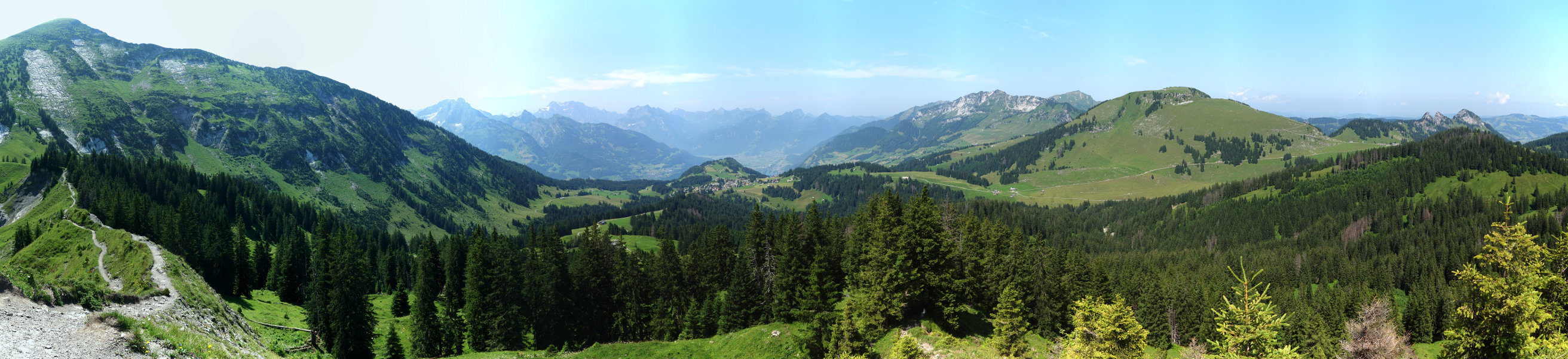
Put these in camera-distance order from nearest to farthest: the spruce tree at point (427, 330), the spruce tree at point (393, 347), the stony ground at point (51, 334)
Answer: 1. the stony ground at point (51, 334)
2. the spruce tree at point (393, 347)
3. the spruce tree at point (427, 330)

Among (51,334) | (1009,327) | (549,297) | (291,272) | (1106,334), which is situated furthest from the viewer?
(291,272)

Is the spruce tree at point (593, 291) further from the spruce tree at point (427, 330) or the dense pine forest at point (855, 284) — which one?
the spruce tree at point (427, 330)

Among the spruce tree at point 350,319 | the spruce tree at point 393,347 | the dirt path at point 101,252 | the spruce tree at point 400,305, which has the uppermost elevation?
the dirt path at point 101,252

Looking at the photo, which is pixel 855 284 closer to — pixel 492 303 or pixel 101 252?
pixel 492 303

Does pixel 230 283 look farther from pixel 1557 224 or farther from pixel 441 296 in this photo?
pixel 1557 224

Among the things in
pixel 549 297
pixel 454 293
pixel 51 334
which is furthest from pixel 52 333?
pixel 454 293

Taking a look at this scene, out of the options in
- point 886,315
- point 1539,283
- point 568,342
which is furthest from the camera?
point 568,342

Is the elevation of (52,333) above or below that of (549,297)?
above

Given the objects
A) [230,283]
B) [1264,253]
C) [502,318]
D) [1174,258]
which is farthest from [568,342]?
[1264,253]

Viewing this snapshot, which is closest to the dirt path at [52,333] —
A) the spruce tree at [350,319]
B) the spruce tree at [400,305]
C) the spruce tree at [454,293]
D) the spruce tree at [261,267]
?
the spruce tree at [350,319]

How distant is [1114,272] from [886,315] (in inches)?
2372

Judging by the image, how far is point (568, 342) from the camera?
5828 centimetres

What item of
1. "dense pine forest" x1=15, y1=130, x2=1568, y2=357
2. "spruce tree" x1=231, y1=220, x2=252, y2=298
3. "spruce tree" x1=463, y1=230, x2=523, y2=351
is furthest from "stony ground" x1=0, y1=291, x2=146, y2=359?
"spruce tree" x1=231, y1=220, x2=252, y2=298

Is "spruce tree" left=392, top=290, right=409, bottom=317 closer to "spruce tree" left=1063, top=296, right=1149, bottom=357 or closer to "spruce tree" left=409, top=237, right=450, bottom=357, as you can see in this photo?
"spruce tree" left=409, top=237, right=450, bottom=357
